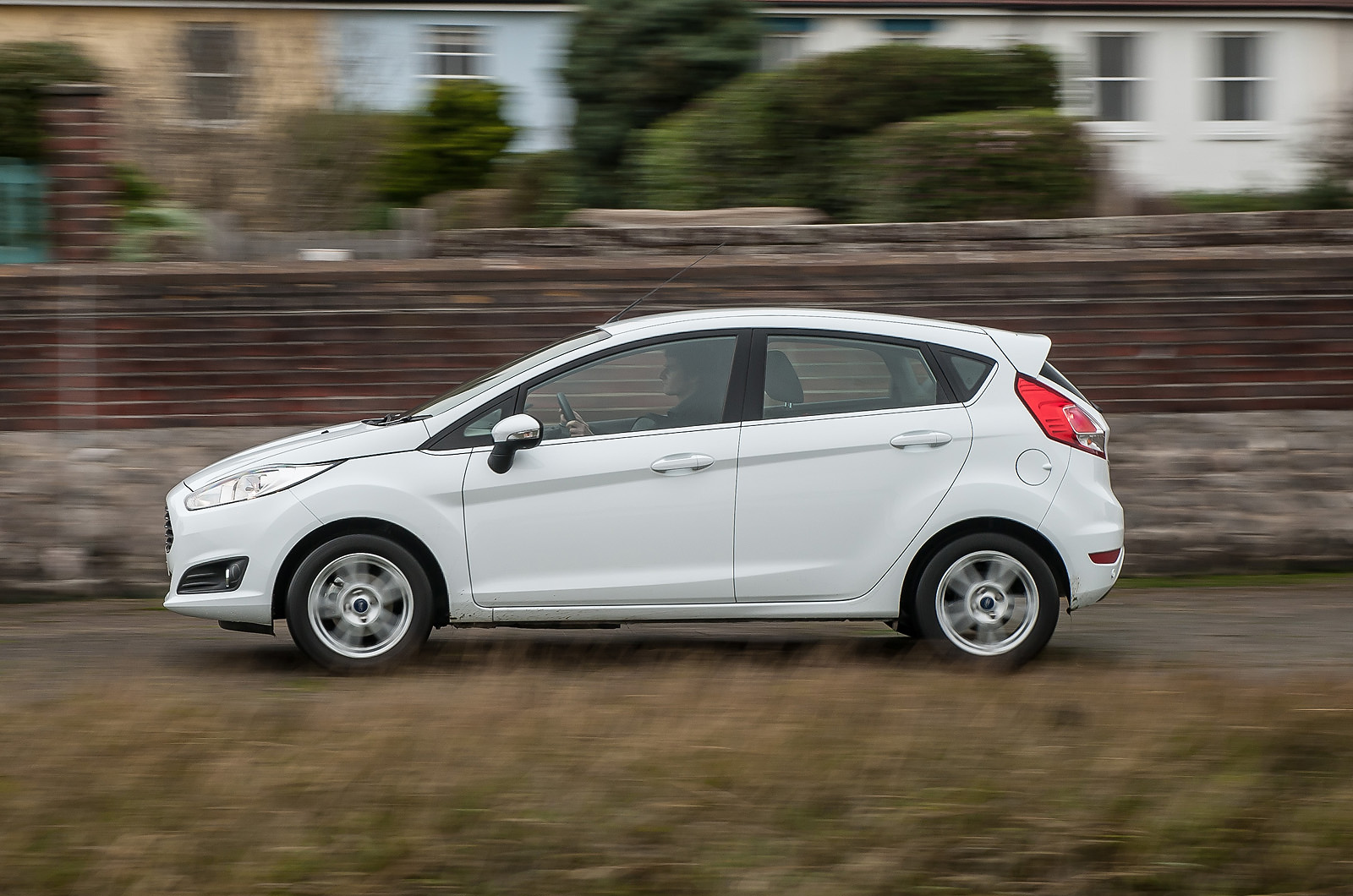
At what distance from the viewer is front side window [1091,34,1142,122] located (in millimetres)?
23609

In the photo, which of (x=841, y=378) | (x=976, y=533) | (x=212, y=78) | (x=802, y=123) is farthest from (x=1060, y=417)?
(x=212, y=78)

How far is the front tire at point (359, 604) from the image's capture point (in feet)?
22.0

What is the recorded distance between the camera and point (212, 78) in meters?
14.0

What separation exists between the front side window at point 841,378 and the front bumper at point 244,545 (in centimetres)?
221

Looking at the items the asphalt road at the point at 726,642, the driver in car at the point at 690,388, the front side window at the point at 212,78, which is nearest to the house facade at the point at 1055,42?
the front side window at the point at 212,78

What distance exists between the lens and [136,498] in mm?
9672

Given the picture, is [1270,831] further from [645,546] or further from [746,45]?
[746,45]

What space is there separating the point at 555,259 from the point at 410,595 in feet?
12.9

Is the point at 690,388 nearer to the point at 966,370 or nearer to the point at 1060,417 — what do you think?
the point at 966,370

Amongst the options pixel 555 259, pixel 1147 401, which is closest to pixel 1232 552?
pixel 1147 401

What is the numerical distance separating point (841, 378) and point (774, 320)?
1.40 feet

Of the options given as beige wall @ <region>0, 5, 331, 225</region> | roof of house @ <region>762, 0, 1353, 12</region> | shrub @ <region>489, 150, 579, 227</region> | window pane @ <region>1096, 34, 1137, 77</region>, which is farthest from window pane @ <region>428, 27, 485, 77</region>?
window pane @ <region>1096, 34, 1137, 77</region>

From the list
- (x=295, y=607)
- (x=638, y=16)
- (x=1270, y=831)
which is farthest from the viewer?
(x=638, y=16)

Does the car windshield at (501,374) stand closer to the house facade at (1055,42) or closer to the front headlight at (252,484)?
the front headlight at (252,484)
